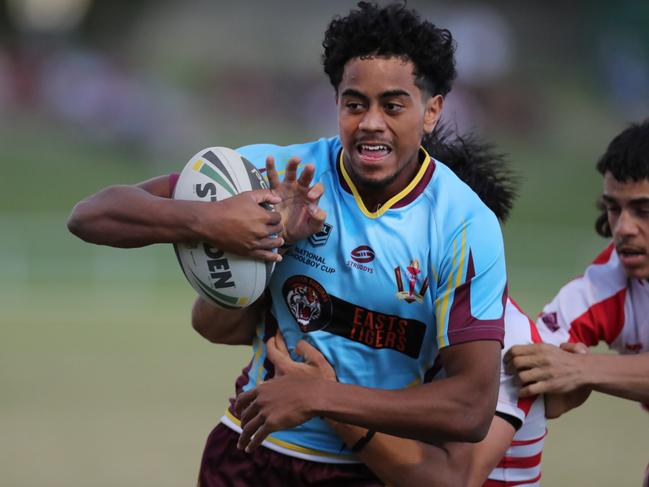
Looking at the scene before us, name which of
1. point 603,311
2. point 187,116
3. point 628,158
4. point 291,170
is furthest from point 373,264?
point 187,116

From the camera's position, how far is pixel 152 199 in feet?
11.3

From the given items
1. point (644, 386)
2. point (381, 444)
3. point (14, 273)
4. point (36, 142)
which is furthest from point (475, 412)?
point (36, 142)

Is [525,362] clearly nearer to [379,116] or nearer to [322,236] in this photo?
[322,236]

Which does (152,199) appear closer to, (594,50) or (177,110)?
(177,110)

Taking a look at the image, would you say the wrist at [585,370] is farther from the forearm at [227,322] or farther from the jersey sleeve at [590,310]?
the forearm at [227,322]

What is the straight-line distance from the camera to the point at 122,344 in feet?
40.3

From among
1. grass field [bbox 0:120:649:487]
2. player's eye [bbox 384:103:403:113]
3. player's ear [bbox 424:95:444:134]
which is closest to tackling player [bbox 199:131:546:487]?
player's ear [bbox 424:95:444:134]

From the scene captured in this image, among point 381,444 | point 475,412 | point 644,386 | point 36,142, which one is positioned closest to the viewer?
point 475,412

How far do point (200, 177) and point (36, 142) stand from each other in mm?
19873

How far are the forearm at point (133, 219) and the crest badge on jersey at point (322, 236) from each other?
482 millimetres

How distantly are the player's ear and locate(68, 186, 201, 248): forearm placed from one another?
2.87ft

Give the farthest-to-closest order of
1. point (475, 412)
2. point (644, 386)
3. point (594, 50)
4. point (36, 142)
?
point (594, 50) → point (36, 142) → point (644, 386) → point (475, 412)

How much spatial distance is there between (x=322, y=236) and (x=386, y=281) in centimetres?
28

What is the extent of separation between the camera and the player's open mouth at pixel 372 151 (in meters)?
3.59
